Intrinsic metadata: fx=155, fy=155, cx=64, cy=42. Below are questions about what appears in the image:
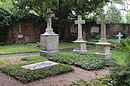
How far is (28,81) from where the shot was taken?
4633mm

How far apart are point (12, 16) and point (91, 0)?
7980 mm

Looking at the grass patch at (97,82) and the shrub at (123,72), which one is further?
the shrub at (123,72)

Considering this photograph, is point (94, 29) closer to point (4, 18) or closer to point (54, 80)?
point (4, 18)

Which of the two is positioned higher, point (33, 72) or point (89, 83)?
point (33, 72)

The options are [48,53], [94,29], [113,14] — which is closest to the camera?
[48,53]

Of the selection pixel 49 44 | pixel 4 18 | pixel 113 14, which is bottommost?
pixel 49 44

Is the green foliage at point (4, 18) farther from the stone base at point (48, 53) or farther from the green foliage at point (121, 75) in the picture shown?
the green foliage at point (121, 75)

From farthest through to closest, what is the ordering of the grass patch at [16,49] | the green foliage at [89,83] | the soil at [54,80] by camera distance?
the grass patch at [16,49] < the soil at [54,80] < the green foliage at [89,83]

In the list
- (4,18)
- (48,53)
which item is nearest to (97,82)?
(48,53)

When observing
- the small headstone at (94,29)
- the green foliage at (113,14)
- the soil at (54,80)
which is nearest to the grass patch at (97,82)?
the soil at (54,80)

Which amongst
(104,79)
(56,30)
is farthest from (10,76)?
(56,30)

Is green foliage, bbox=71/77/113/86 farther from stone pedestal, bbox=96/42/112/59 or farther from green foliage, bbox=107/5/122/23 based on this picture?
green foliage, bbox=107/5/122/23

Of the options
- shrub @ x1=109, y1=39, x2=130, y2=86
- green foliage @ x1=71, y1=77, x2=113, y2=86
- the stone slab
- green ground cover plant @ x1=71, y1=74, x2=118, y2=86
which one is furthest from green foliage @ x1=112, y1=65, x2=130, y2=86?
the stone slab

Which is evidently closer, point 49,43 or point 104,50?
point 104,50
